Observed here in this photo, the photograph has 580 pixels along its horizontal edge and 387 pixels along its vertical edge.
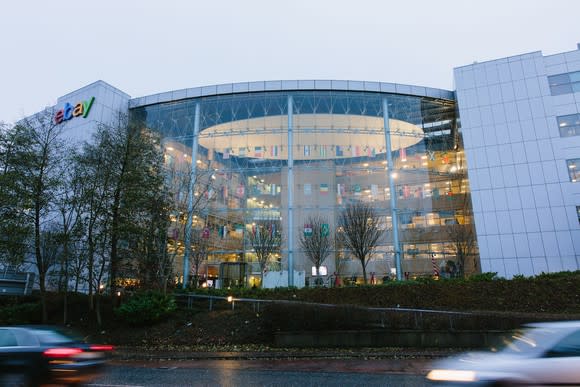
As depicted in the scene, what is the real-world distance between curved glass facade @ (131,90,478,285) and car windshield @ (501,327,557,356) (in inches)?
1072

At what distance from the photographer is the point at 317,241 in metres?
29.9

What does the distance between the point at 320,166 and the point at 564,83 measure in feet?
64.1

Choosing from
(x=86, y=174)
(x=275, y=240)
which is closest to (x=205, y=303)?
(x=86, y=174)

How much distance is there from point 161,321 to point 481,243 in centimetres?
2206

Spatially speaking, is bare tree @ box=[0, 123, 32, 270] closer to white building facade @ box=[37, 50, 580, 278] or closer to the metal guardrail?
the metal guardrail

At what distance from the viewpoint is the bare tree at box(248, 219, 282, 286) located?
2988 centimetres

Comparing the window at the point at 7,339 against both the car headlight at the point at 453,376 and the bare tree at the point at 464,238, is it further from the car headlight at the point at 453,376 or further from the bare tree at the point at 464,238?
the bare tree at the point at 464,238

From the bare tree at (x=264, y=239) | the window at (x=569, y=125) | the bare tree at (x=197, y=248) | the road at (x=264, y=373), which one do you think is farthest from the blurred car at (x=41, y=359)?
the window at (x=569, y=125)

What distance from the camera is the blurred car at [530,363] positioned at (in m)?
4.92

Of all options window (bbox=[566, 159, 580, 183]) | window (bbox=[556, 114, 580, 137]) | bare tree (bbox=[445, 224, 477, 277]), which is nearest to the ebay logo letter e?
bare tree (bbox=[445, 224, 477, 277])

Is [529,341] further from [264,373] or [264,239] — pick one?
[264,239]

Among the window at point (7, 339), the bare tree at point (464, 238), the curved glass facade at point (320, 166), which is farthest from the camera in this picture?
the curved glass facade at point (320, 166)

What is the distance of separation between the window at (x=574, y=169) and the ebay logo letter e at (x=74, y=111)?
3882cm

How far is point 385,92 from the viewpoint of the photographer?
35500 millimetres
